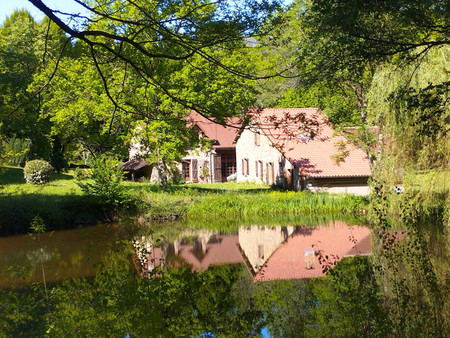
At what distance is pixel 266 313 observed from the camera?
28.0ft

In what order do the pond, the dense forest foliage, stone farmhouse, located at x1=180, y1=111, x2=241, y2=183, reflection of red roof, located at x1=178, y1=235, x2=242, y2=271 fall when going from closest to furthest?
the pond < the dense forest foliage < reflection of red roof, located at x1=178, y1=235, x2=242, y2=271 < stone farmhouse, located at x1=180, y1=111, x2=241, y2=183

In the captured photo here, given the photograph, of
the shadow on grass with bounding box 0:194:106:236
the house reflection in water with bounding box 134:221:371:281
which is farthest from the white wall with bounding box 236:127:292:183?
the shadow on grass with bounding box 0:194:106:236

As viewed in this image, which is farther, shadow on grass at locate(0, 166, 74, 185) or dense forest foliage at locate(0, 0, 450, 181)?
shadow on grass at locate(0, 166, 74, 185)

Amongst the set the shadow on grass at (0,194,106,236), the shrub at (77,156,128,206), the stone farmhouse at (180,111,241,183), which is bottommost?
the shadow on grass at (0,194,106,236)

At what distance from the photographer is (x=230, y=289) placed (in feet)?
35.4

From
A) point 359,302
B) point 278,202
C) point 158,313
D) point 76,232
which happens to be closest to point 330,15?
point 359,302

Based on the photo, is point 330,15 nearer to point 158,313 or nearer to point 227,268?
point 158,313

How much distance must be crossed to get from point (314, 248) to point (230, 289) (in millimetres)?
5314

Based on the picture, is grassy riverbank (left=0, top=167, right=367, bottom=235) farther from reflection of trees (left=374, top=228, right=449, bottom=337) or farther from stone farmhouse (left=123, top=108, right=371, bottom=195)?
reflection of trees (left=374, top=228, right=449, bottom=337)

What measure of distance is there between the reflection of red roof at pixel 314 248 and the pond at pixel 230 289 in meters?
0.04

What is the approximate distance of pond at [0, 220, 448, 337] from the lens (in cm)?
770

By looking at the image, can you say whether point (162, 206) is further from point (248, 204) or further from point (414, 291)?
Result: point (414, 291)

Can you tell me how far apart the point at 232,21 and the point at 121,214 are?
14091mm

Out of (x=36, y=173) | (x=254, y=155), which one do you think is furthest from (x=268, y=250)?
(x=254, y=155)
